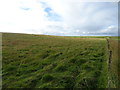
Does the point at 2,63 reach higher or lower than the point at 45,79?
higher

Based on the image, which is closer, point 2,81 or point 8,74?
point 2,81

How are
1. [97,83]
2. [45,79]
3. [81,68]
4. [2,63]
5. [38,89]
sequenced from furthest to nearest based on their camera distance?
[2,63], [81,68], [45,79], [97,83], [38,89]

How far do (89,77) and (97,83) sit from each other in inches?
28.7

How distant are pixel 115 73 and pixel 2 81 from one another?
8412 mm

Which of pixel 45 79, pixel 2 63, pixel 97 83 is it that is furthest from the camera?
pixel 2 63

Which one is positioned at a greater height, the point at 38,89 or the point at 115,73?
the point at 115,73

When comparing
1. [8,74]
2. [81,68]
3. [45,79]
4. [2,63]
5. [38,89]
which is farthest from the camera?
[2,63]

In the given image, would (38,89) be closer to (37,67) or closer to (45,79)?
(45,79)

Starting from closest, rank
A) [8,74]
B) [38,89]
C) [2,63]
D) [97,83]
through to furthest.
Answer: [38,89], [97,83], [8,74], [2,63]

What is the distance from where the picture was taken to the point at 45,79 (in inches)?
291

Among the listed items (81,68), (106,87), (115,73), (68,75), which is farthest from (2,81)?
(115,73)

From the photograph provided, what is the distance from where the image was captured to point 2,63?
9867mm

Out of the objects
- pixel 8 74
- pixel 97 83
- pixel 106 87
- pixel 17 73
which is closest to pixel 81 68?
pixel 97 83

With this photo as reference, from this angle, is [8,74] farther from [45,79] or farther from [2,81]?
[45,79]
